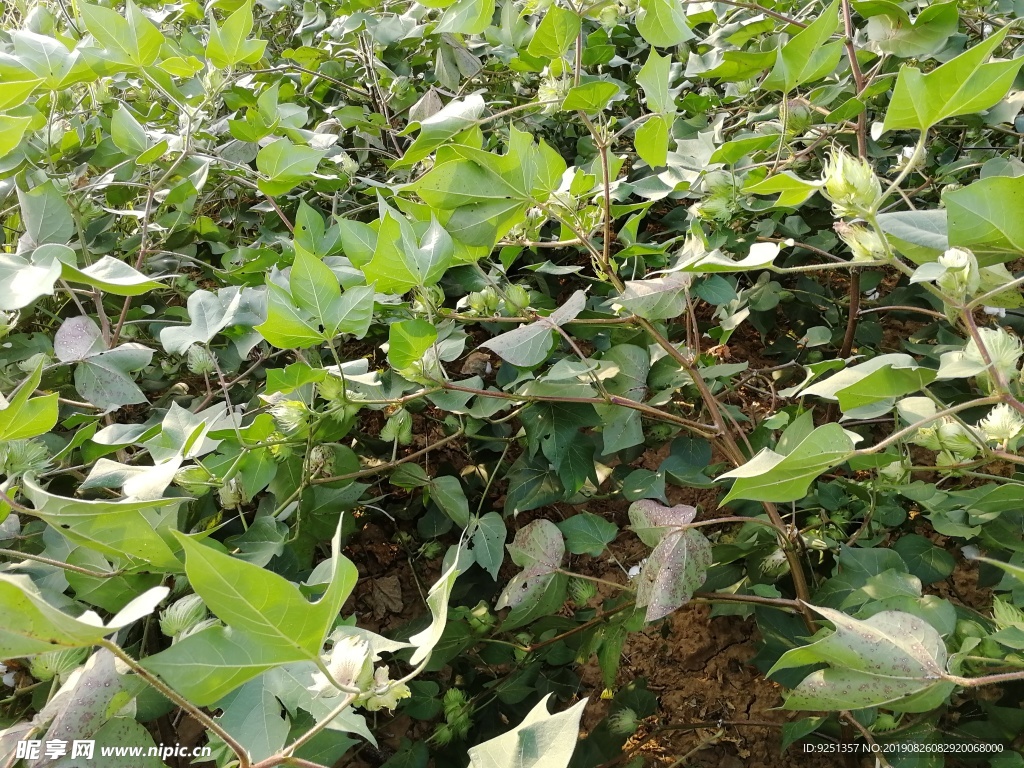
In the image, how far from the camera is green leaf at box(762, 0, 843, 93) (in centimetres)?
85

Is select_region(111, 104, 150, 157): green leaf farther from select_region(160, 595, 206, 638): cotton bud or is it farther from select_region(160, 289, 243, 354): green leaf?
select_region(160, 595, 206, 638): cotton bud

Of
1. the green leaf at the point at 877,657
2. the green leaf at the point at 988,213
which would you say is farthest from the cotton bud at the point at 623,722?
the green leaf at the point at 988,213

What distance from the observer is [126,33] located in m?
1.05

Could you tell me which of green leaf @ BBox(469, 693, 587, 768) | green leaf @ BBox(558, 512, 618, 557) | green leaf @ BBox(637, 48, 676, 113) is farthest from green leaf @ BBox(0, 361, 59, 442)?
green leaf @ BBox(637, 48, 676, 113)

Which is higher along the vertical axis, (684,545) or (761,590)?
(684,545)

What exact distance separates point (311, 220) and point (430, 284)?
1.29 feet

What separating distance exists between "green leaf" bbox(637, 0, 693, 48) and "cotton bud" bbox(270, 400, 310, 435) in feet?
2.16

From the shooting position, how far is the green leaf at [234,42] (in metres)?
1.08

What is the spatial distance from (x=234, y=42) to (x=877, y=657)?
47.5 inches

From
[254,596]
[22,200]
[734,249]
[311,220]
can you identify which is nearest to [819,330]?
[734,249]

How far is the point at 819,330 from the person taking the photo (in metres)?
1.23

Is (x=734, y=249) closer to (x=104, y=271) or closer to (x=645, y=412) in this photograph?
(x=645, y=412)

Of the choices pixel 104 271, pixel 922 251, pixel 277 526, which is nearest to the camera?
pixel 922 251

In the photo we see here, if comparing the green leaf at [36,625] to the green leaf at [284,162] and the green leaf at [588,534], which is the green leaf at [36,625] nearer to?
the green leaf at [588,534]
